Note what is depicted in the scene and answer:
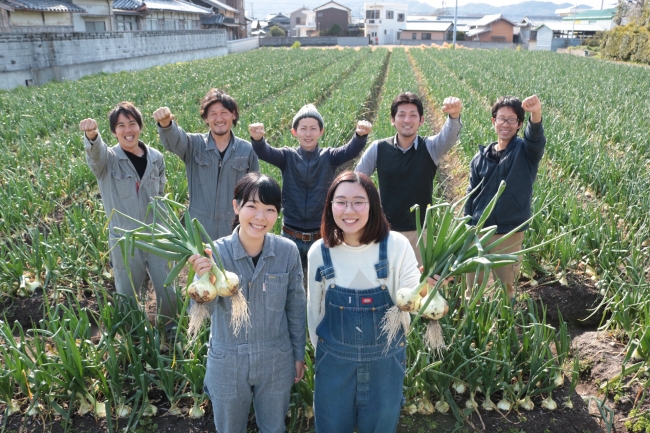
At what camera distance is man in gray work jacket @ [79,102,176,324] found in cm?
269

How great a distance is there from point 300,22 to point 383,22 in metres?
22.2

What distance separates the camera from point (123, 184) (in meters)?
2.75

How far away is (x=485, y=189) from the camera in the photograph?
2.99m

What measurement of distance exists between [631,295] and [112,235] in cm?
298

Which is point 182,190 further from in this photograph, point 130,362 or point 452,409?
point 452,409

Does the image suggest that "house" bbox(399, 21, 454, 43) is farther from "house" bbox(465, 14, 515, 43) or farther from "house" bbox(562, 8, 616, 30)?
"house" bbox(562, 8, 616, 30)

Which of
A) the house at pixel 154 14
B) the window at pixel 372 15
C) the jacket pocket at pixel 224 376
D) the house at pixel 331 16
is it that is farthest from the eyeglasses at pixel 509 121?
the window at pixel 372 15

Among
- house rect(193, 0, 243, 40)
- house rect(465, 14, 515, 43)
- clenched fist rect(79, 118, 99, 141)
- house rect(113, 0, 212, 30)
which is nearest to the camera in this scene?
clenched fist rect(79, 118, 99, 141)

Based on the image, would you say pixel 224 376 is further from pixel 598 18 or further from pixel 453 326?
pixel 598 18

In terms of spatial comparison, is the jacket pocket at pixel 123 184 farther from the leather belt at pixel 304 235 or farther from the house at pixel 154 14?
the house at pixel 154 14

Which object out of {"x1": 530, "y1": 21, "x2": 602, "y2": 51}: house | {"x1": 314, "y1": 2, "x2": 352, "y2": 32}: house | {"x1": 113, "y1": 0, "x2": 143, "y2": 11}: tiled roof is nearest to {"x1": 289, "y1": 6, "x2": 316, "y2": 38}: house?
{"x1": 314, "y1": 2, "x2": 352, "y2": 32}: house

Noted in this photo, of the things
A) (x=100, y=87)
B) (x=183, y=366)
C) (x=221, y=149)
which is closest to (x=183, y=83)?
(x=100, y=87)

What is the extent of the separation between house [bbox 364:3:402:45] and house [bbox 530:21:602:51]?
1584 cm

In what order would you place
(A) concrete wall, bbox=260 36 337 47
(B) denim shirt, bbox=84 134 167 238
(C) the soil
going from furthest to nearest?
(A) concrete wall, bbox=260 36 337 47, (B) denim shirt, bbox=84 134 167 238, (C) the soil
